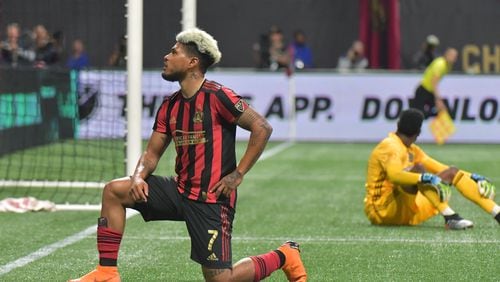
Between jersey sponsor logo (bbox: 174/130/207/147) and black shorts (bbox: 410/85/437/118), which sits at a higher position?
jersey sponsor logo (bbox: 174/130/207/147)

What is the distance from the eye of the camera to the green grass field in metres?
9.38

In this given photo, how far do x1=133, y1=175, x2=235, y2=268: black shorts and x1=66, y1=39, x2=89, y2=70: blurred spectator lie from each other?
17917 millimetres

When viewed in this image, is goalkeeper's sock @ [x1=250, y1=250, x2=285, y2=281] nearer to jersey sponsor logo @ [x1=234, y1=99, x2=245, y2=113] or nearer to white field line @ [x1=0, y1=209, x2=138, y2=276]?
jersey sponsor logo @ [x1=234, y1=99, x2=245, y2=113]

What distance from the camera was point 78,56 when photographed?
27.0 meters

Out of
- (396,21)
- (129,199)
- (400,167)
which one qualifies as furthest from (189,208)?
(396,21)

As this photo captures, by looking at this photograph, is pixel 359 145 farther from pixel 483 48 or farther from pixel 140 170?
pixel 140 170

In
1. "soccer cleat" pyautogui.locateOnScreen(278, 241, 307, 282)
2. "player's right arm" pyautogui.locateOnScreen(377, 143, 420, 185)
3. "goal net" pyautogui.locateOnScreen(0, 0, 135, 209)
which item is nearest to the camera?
"soccer cleat" pyautogui.locateOnScreen(278, 241, 307, 282)

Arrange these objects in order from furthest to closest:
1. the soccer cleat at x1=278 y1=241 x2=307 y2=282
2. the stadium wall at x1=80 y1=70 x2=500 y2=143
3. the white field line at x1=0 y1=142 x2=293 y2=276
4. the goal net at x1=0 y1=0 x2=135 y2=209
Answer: the stadium wall at x1=80 y1=70 x2=500 y2=143 → the goal net at x1=0 y1=0 x2=135 y2=209 → the white field line at x1=0 y1=142 x2=293 y2=276 → the soccer cleat at x1=278 y1=241 x2=307 y2=282

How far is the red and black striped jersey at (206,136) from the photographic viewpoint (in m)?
7.97

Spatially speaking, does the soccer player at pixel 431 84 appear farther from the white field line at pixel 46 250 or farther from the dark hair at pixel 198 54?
the dark hair at pixel 198 54

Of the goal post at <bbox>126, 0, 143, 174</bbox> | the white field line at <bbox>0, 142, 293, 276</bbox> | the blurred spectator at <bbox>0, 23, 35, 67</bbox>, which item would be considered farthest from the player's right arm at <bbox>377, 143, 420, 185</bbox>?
the blurred spectator at <bbox>0, 23, 35, 67</bbox>

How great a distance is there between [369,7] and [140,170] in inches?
886

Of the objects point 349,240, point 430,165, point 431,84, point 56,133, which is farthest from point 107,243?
point 431,84

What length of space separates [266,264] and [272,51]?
825 inches
